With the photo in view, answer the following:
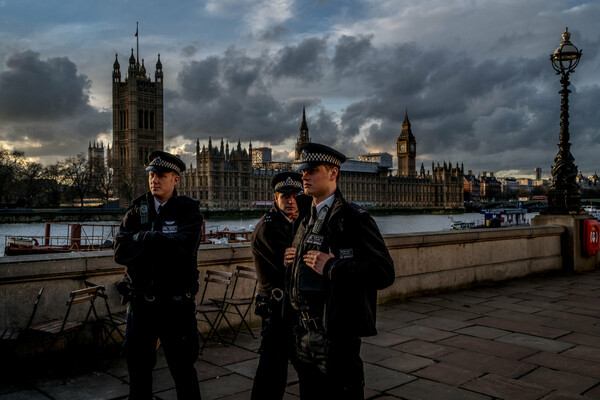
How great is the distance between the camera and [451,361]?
429 cm

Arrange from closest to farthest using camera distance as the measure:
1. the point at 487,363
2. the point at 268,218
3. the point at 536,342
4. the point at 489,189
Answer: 1. the point at 268,218
2. the point at 487,363
3. the point at 536,342
4. the point at 489,189

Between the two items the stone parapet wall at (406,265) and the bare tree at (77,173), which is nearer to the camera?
the stone parapet wall at (406,265)

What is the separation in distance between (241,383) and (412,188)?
13608 cm

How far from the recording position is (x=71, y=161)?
6912 centimetres

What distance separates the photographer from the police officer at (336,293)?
226 cm

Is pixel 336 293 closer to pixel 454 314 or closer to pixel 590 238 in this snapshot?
pixel 454 314

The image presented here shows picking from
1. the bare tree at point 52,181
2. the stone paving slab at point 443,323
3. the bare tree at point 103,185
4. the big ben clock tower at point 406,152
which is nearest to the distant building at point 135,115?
the bare tree at point 103,185

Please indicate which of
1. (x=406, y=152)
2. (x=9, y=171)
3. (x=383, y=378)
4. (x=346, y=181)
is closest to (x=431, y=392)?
(x=383, y=378)

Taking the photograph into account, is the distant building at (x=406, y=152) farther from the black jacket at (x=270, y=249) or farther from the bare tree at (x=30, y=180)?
the black jacket at (x=270, y=249)

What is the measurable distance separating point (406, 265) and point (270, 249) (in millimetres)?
4123

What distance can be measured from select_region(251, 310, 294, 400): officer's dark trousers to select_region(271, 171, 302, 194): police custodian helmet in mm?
809

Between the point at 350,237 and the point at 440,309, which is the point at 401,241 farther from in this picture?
the point at 350,237

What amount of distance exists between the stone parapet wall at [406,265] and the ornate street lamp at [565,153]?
675 mm

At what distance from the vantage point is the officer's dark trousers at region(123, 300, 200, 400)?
288cm
